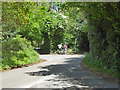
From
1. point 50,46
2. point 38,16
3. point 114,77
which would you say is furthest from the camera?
point 50,46

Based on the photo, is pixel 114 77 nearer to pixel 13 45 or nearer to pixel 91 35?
pixel 91 35

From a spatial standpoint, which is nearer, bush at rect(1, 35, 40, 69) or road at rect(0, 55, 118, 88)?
road at rect(0, 55, 118, 88)

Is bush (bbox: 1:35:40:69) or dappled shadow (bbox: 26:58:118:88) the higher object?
bush (bbox: 1:35:40:69)

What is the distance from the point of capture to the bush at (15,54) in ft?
36.5

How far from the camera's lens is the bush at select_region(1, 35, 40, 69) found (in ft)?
36.5

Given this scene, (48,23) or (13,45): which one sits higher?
(48,23)

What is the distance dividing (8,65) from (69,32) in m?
21.0

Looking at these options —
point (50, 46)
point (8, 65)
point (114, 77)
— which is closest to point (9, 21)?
point (8, 65)

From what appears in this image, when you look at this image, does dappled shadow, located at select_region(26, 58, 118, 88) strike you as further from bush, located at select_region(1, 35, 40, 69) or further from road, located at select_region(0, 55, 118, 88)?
bush, located at select_region(1, 35, 40, 69)

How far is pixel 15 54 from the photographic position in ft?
39.1

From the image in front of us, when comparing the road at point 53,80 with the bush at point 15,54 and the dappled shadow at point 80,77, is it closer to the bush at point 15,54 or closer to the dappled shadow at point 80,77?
the dappled shadow at point 80,77

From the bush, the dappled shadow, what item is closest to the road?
the dappled shadow

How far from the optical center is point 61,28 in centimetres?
2844

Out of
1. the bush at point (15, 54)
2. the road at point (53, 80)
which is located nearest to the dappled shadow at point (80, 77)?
the road at point (53, 80)
